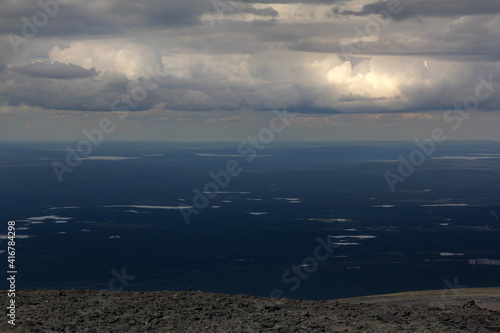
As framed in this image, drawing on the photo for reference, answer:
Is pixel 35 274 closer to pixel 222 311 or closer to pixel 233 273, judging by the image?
pixel 233 273

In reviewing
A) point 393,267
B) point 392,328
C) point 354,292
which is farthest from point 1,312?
point 393,267

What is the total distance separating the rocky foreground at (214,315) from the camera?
1881 centimetres

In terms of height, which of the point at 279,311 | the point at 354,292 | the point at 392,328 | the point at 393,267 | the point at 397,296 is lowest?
the point at 392,328

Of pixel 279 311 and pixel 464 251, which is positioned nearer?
pixel 279 311

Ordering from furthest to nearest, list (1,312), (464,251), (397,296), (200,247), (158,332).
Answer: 1. (200,247)
2. (464,251)
3. (397,296)
4. (1,312)
5. (158,332)

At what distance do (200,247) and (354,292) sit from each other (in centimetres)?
7673

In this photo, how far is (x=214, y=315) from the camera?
20.3 metres

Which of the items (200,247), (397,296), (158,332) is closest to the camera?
Result: (158,332)

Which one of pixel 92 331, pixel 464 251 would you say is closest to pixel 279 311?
pixel 92 331

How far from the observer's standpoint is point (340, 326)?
62.0ft

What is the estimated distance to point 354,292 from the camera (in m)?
125

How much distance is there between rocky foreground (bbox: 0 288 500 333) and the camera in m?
18.8

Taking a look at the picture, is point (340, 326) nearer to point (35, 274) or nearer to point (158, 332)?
point (158, 332)

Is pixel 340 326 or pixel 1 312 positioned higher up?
pixel 1 312
